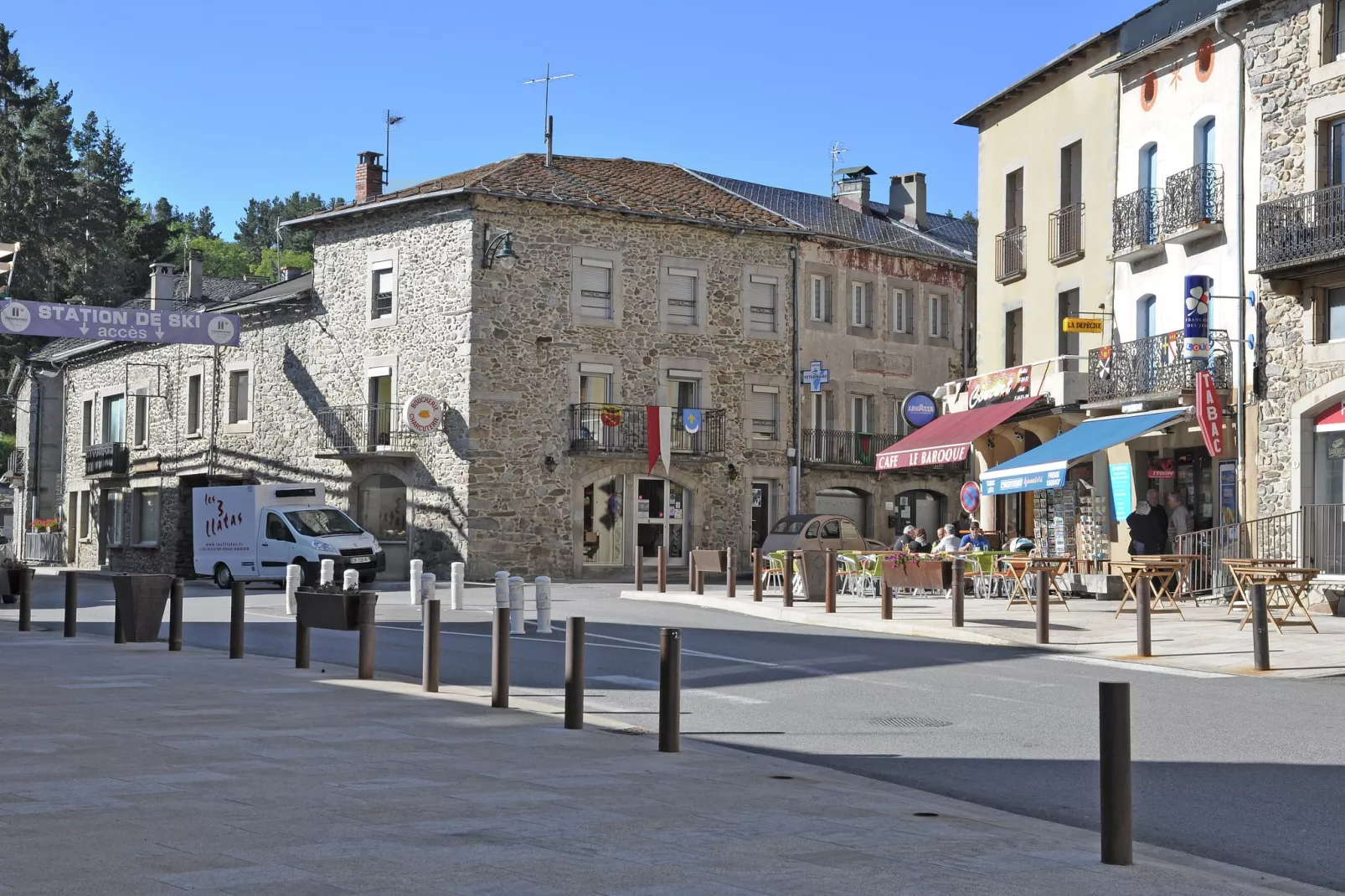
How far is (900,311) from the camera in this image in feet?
151

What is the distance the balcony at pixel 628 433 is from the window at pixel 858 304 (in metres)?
5.62

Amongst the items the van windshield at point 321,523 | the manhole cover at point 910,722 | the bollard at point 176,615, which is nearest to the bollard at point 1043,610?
the manhole cover at point 910,722

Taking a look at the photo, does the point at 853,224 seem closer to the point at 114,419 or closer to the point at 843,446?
the point at 843,446

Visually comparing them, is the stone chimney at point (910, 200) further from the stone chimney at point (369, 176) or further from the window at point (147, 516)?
the window at point (147, 516)

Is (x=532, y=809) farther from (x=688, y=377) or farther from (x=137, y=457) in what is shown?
(x=137, y=457)

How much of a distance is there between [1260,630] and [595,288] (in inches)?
1067

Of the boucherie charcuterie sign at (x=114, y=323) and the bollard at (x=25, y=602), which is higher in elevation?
the boucherie charcuterie sign at (x=114, y=323)

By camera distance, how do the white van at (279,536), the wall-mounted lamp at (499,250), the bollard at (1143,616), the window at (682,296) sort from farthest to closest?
the window at (682,296), the wall-mounted lamp at (499,250), the white van at (279,536), the bollard at (1143,616)

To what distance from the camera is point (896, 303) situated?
46000 millimetres

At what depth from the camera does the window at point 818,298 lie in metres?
43.8

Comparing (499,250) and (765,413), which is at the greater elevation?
(499,250)

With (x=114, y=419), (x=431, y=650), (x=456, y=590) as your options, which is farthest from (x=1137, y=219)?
(x=114, y=419)

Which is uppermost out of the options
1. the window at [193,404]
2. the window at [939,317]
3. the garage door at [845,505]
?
the window at [939,317]

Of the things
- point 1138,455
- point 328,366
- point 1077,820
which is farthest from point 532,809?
point 328,366
